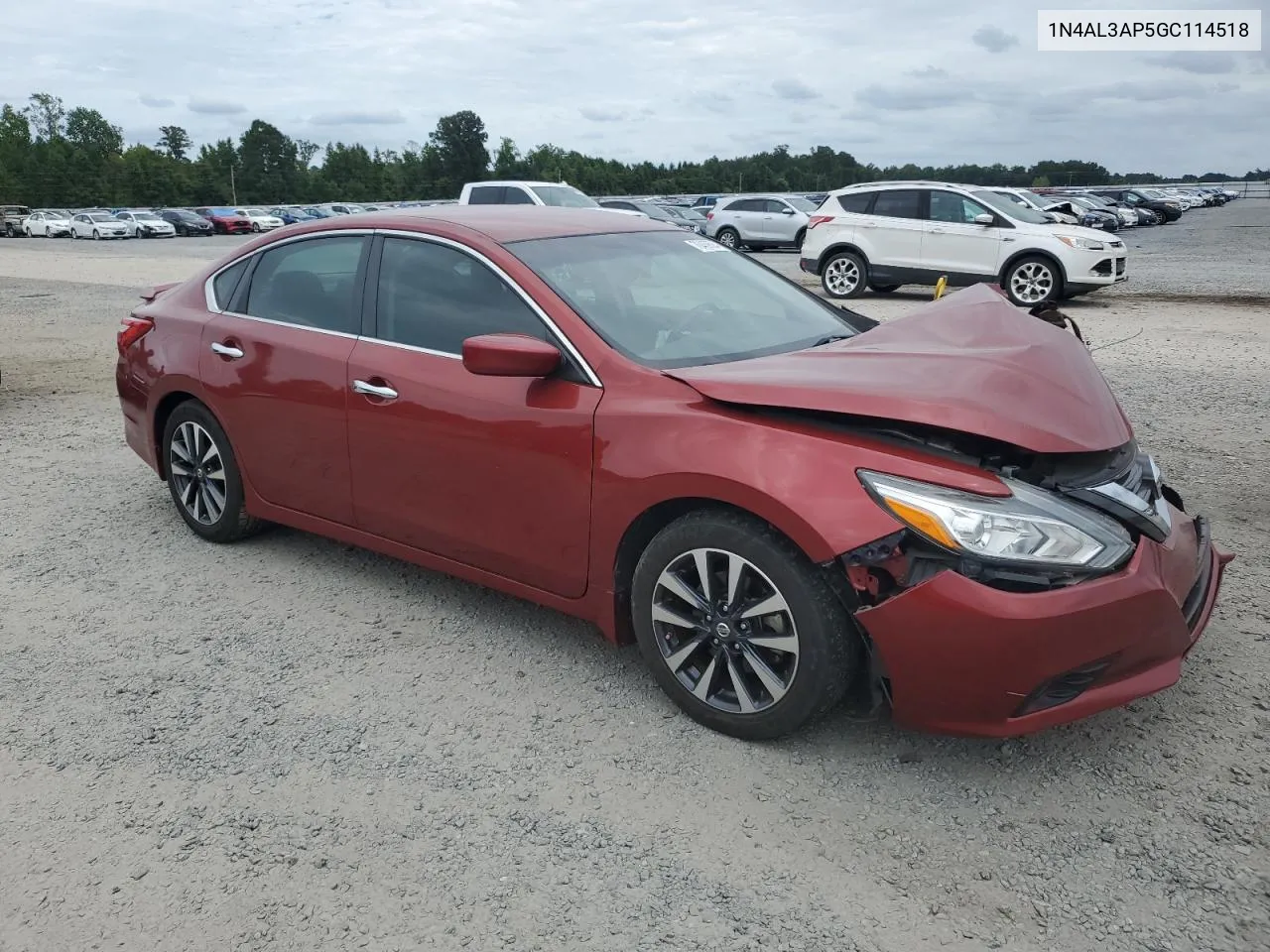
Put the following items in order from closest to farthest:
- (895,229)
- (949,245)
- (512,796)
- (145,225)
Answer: (512,796), (949,245), (895,229), (145,225)

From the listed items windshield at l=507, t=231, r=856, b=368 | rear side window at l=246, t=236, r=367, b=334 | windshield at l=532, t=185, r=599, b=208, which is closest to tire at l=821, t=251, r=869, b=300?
windshield at l=532, t=185, r=599, b=208

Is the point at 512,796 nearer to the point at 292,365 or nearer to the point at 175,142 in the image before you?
the point at 292,365

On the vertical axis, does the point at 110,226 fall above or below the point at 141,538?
above

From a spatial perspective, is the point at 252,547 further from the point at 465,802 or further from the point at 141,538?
the point at 465,802

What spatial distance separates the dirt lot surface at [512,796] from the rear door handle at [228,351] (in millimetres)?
958

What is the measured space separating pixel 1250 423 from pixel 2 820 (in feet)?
24.1

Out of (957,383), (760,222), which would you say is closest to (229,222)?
(760,222)

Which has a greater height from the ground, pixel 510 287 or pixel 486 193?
pixel 486 193

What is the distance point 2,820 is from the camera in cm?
288

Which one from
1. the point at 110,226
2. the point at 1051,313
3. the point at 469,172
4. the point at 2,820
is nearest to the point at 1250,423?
the point at 1051,313

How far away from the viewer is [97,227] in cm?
4878

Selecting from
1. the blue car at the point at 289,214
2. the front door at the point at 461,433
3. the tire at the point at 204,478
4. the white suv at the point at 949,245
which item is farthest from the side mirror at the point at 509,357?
the blue car at the point at 289,214

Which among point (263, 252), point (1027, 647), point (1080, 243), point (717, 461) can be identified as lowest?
point (1027, 647)

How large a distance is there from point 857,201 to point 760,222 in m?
12.7
